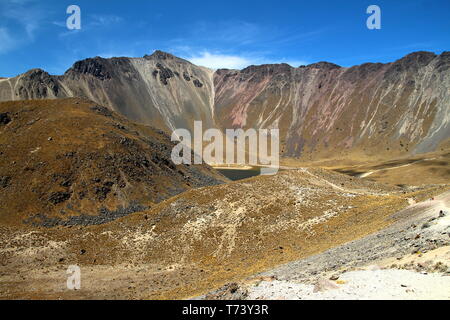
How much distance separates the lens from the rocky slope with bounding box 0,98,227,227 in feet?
131

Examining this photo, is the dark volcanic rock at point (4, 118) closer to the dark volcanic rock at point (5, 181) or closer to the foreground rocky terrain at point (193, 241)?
the dark volcanic rock at point (5, 181)

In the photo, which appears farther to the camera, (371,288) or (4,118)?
(4,118)

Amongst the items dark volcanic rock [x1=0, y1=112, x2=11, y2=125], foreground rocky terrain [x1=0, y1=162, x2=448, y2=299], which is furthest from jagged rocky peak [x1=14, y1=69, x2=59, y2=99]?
foreground rocky terrain [x1=0, y1=162, x2=448, y2=299]

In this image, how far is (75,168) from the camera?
148 feet

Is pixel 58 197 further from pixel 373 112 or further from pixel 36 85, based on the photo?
pixel 373 112

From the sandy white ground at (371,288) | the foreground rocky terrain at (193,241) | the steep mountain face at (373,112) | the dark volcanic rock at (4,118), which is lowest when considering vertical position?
the foreground rocky terrain at (193,241)

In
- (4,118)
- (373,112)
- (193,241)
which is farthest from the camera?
(373,112)

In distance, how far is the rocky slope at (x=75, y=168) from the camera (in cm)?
3981

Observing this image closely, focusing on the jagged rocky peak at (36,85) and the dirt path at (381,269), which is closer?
the dirt path at (381,269)

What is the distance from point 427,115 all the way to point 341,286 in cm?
16061

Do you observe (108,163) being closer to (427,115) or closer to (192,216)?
(192,216)

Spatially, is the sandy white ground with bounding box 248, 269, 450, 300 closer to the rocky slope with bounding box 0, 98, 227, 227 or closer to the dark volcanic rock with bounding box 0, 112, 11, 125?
the rocky slope with bounding box 0, 98, 227, 227

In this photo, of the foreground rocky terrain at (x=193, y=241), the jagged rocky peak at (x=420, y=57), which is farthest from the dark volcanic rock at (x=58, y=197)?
the jagged rocky peak at (x=420, y=57)

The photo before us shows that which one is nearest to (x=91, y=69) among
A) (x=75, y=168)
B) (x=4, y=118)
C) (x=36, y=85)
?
(x=36, y=85)
